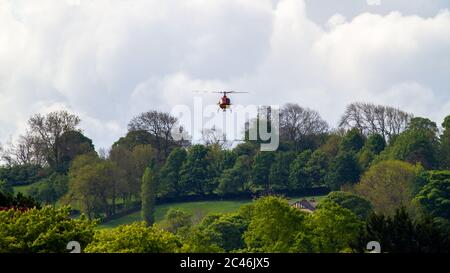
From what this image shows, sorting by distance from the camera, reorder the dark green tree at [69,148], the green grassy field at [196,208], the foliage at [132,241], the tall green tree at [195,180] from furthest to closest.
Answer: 1. the dark green tree at [69,148]
2. the tall green tree at [195,180]
3. the green grassy field at [196,208]
4. the foliage at [132,241]

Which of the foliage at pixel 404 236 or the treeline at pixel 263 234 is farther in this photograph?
the foliage at pixel 404 236

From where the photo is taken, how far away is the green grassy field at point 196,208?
170000 millimetres

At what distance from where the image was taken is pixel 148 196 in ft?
565

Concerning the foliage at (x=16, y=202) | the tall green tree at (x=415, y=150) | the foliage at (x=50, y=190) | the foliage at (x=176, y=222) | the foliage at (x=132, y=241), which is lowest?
the foliage at (x=132, y=241)

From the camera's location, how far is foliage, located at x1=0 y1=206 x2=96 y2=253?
64.2 m

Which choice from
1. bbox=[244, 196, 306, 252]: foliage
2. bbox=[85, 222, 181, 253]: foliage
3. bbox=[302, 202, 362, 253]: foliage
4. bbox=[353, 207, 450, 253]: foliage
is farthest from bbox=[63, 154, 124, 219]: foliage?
bbox=[85, 222, 181, 253]: foliage

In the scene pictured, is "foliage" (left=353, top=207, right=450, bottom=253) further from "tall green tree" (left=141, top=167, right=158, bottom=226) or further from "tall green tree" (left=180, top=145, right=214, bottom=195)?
"tall green tree" (left=180, top=145, right=214, bottom=195)

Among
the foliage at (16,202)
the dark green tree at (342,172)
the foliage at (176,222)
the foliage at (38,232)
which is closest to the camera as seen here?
the foliage at (38,232)

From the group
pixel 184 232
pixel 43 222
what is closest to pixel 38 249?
pixel 43 222

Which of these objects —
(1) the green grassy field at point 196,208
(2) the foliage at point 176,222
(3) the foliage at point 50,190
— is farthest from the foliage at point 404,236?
(3) the foliage at point 50,190

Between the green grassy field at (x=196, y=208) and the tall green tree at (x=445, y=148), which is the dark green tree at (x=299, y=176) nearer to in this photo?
the green grassy field at (x=196, y=208)

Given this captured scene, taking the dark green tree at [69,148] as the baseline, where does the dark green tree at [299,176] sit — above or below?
below

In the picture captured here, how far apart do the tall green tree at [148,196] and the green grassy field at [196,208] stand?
143cm

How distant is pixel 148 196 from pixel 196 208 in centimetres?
920
